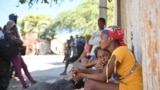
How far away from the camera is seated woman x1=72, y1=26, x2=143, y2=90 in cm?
395

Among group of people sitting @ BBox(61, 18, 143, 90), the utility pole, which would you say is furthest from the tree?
group of people sitting @ BBox(61, 18, 143, 90)

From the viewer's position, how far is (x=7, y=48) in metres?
8.31

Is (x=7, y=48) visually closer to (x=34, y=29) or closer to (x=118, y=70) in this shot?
(x=118, y=70)

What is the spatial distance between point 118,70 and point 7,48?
470 centimetres

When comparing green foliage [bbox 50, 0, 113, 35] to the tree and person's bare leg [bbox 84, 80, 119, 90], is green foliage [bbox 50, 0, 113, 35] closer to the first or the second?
the tree

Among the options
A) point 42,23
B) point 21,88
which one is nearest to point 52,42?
point 42,23

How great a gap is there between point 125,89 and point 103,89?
0.78ft

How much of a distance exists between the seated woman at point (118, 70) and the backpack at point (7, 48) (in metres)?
4.28

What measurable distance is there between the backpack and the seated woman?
4.28m

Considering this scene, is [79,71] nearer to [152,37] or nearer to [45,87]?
[45,87]

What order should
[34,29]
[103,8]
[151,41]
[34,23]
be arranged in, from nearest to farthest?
1. [151,41]
2. [103,8]
3. [34,29]
4. [34,23]

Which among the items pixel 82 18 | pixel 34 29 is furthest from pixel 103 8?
pixel 34 29

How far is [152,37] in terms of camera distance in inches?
127

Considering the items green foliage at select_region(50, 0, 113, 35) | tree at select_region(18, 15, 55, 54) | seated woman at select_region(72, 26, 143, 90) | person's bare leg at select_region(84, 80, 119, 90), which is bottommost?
tree at select_region(18, 15, 55, 54)
